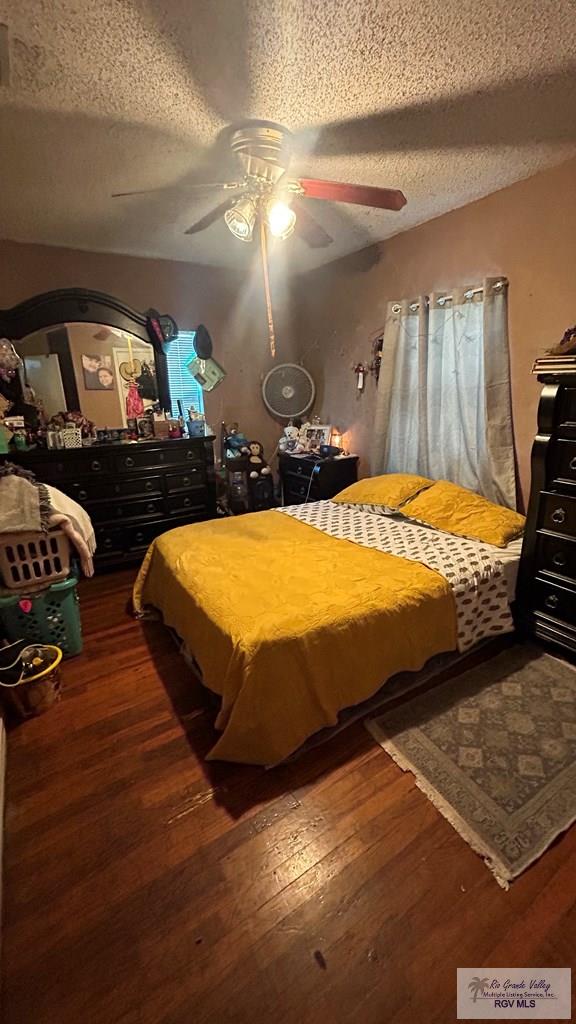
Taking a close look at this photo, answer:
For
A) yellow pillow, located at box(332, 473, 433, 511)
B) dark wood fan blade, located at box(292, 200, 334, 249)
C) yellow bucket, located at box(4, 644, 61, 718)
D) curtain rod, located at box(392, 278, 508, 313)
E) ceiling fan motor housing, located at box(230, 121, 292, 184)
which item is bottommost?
yellow bucket, located at box(4, 644, 61, 718)

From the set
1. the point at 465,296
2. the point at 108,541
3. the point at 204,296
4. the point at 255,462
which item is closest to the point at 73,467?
the point at 108,541

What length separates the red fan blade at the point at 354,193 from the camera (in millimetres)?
1643

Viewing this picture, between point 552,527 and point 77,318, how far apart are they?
348 centimetres

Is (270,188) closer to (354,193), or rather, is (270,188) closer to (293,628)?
(354,193)

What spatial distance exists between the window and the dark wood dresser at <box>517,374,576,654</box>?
110 inches

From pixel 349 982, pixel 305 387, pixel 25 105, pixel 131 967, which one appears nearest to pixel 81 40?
pixel 25 105

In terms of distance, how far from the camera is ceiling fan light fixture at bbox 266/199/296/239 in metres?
1.74

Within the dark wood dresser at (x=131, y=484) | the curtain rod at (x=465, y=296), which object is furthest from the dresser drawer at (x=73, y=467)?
the curtain rod at (x=465, y=296)

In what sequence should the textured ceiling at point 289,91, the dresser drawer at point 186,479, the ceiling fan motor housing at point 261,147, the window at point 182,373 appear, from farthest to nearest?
1. the window at point 182,373
2. the dresser drawer at point 186,479
3. the ceiling fan motor housing at point 261,147
4. the textured ceiling at point 289,91

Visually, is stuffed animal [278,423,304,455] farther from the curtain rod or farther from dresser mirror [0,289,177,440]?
the curtain rod

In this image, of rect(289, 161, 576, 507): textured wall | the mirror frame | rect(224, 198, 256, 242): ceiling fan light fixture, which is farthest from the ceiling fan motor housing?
the mirror frame

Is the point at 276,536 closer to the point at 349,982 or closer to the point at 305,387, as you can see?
the point at 349,982

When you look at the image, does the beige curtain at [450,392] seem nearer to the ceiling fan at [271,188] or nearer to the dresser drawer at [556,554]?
the dresser drawer at [556,554]

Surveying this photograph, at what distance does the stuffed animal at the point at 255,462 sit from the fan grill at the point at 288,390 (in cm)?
44
